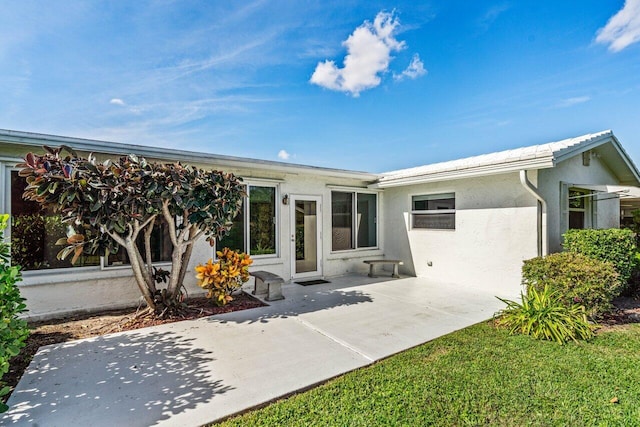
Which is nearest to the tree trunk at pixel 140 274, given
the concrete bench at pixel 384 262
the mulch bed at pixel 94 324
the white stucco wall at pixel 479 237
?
the mulch bed at pixel 94 324

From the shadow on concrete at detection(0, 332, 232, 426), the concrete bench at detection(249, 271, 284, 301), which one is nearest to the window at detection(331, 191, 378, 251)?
the concrete bench at detection(249, 271, 284, 301)

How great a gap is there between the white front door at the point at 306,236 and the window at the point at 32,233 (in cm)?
513

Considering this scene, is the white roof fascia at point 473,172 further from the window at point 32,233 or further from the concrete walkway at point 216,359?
the window at point 32,233

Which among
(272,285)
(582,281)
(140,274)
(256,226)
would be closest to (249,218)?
(256,226)

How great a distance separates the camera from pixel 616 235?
6.21m

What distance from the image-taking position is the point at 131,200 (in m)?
4.79

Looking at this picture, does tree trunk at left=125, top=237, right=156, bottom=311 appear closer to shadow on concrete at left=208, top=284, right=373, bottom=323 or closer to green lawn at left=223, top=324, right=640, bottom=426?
shadow on concrete at left=208, top=284, right=373, bottom=323

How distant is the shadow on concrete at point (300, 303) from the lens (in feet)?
18.7

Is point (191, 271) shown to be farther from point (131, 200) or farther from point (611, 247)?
point (611, 247)

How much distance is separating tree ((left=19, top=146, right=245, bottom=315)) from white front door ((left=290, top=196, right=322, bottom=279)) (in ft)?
10.1

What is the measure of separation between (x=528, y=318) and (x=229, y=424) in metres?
4.89

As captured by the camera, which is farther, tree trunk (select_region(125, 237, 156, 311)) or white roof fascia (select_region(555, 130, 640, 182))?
white roof fascia (select_region(555, 130, 640, 182))

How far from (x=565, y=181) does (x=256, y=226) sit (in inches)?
327

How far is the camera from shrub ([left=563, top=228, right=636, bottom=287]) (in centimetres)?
616
